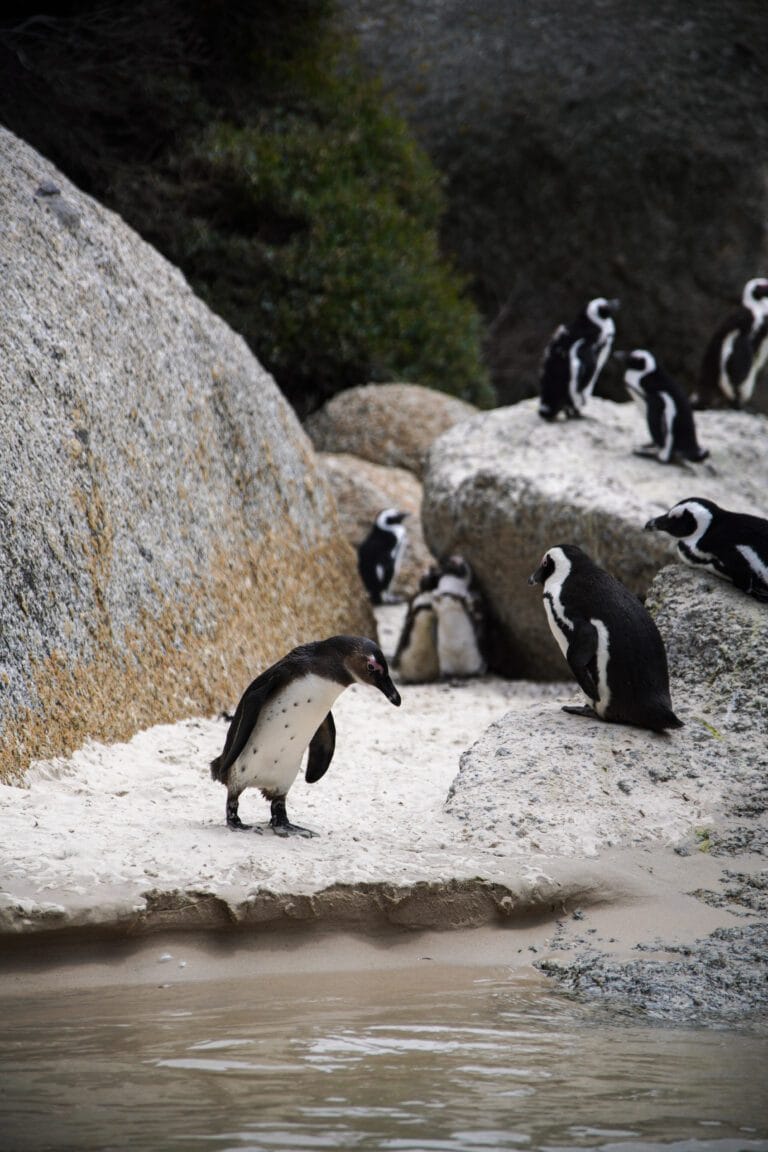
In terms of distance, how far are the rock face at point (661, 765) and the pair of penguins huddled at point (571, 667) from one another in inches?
5.0

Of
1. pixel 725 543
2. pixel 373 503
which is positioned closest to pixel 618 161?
pixel 373 503

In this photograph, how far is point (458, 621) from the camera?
757 cm

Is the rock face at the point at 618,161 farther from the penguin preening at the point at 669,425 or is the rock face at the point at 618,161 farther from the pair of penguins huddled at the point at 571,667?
the pair of penguins huddled at the point at 571,667

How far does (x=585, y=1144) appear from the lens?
229 centimetres

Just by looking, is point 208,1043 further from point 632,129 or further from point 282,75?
point 632,129

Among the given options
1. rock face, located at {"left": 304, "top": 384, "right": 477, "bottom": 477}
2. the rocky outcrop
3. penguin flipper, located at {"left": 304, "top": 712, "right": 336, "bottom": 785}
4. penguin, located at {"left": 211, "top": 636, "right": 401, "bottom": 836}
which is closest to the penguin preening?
the rocky outcrop

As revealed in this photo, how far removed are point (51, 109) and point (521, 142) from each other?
22.4 feet

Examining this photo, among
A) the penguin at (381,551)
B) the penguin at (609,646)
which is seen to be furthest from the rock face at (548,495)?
the penguin at (609,646)

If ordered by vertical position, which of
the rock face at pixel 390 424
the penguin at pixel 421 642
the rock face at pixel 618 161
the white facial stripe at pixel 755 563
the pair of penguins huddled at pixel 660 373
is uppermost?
the rock face at pixel 618 161

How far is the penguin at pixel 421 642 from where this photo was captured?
7.60 m

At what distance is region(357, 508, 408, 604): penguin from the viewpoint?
925 cm

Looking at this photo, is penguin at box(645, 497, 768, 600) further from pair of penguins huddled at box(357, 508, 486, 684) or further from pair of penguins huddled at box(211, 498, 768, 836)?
pair of penguins huddled at box(357, 508, 486, 684)

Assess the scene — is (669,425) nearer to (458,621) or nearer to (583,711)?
(458,621)

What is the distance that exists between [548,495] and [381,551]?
2285 mm
